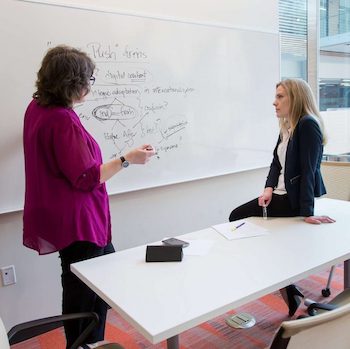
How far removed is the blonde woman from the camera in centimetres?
208

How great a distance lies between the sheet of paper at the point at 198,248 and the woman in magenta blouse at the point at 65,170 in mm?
375

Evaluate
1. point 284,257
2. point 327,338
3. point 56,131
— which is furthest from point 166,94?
point 327,338

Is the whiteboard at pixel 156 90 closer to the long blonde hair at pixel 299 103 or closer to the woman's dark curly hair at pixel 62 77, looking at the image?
the woman's dark curly hair at pixel 62 77

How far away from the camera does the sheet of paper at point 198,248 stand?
5.45ft

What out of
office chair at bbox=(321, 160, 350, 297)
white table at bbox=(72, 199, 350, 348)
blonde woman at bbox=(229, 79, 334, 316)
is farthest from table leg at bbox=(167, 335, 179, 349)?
office chair at bbox=(321, 160, 350, 297)

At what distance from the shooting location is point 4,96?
83.7 inches

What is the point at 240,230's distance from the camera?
75.9 inches

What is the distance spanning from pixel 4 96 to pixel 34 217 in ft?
2.85

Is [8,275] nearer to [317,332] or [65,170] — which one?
[65,170]

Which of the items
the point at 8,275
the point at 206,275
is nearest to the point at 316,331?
the point at 206,275

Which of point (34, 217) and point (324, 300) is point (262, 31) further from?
point (34, 217)

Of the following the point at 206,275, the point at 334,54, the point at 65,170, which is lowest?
the point at 206,275

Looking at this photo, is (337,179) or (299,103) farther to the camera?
(337,179)

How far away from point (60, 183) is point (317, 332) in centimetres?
110
